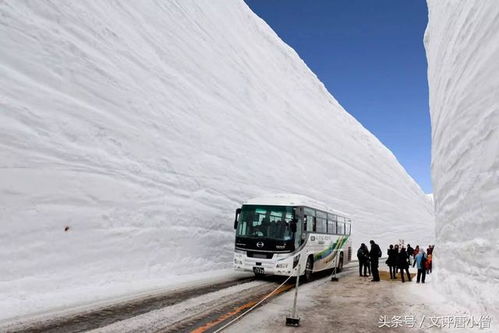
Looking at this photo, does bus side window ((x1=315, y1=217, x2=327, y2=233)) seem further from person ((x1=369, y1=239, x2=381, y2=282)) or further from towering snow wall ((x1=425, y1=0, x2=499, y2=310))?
towering snow wall ((x1=425, y1=0, x2=499, y2=310))

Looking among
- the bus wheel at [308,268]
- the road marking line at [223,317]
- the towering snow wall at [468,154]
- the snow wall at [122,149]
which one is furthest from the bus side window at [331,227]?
the road marking line at [223,317]

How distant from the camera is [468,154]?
32.4 feet

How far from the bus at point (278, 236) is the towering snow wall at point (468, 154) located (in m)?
4.41

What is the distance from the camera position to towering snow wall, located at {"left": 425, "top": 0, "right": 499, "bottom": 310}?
7848mm

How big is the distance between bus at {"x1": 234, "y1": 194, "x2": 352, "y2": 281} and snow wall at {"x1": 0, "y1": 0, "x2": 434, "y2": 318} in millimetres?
2688

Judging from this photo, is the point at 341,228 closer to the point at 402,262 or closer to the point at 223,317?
the point at 402,262

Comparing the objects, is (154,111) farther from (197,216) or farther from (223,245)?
(223,245)

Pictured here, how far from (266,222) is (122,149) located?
6.14 meters

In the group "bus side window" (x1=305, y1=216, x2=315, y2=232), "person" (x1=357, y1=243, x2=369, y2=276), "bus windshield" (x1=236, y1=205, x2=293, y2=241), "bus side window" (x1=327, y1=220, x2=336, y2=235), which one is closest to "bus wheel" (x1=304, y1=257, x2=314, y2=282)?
"bus side window" (x1=305, y1=216, x2=315, y2=232)

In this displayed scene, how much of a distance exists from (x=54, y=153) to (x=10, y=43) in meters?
4.03

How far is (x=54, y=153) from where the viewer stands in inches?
459

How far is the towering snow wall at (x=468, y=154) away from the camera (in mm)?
7848

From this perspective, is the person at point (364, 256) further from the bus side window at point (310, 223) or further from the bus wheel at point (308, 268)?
the bus side window at point (310, 223)

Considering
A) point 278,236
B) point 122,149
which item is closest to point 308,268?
point 278,236
